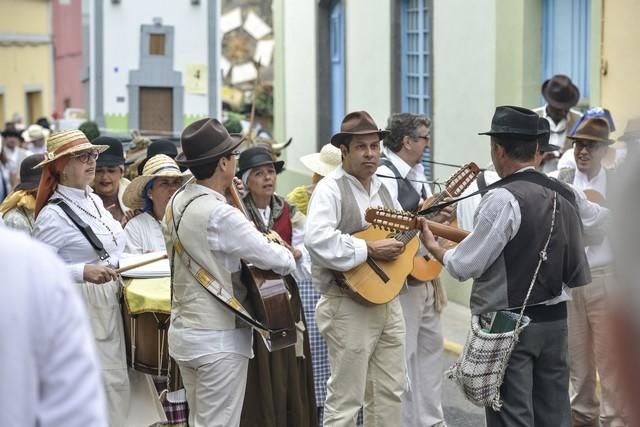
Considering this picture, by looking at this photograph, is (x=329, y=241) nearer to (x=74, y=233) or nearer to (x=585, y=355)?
(x=74, y=233)

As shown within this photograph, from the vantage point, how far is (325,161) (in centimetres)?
867

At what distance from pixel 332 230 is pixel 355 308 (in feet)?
1.55

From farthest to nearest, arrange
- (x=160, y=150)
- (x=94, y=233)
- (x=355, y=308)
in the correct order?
(x=160, y=150)
(x=355, y=308)
(x=94, y=233)

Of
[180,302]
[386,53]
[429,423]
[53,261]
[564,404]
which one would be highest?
[386,53]

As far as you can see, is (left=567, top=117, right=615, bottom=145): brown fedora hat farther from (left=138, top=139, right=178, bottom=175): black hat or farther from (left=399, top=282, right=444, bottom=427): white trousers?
(left=138, top=139, right=178, bottom=175): black hat

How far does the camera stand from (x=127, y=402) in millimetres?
7031

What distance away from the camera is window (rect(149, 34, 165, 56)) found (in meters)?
30.1

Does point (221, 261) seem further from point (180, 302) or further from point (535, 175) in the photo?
point (535, 175)

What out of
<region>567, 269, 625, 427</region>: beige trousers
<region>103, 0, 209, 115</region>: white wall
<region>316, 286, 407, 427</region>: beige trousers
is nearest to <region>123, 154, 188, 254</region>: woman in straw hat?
<region>316, 286, 407, 427</region>: beige trousers

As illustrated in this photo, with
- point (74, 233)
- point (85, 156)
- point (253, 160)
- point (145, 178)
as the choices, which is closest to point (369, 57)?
point (253, 160)

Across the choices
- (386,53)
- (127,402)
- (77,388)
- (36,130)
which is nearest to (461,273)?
(127,402)

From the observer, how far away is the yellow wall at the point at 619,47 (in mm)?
9836

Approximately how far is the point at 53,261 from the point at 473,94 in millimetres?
10445

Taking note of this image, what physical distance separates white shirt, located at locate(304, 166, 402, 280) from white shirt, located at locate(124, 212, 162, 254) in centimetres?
110
